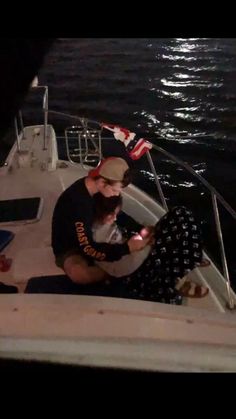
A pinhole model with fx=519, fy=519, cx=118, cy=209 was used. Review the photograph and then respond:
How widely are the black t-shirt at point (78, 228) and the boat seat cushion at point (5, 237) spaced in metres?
0.95

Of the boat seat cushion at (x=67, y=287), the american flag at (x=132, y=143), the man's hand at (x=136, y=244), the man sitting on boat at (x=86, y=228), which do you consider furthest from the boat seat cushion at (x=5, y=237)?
the man's hand at (x=136, y=244)

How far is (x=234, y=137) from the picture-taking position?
9.65 meters

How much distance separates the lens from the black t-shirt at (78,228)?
9.73ft

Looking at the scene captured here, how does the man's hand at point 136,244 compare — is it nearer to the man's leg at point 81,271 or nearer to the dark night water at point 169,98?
the man's leg at point 81,271

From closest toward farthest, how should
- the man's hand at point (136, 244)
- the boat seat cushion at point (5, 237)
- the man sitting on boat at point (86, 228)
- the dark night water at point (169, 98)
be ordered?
the man sitting on boat at point (86, 228) < the man's hand at point (136, 244) < the boat seat cushion at point (5, 237) < the dark night water at point (169, 98)

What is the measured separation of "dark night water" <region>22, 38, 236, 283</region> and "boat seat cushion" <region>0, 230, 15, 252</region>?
8.45ft

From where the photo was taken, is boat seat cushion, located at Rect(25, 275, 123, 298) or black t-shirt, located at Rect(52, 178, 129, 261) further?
boat seat cushion, located at Rect(25, 275, 123, 298)

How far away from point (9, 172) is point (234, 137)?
5741mm

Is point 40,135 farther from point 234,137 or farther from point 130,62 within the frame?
point 130,62

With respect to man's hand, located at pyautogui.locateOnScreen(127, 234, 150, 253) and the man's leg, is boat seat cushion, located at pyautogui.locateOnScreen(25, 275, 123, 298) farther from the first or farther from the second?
man's hand, located at pyautogui.locateOnScreen(127, 234, 150, 253)

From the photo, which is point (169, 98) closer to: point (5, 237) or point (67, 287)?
point (5, 237)

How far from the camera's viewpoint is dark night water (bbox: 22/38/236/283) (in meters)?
7.78

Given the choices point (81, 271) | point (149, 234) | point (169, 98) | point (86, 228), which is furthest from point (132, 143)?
point (169, 98)

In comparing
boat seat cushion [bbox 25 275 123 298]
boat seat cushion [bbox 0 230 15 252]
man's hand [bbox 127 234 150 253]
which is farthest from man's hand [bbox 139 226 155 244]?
boat seat cushion [bbox 0 230 15 252]
